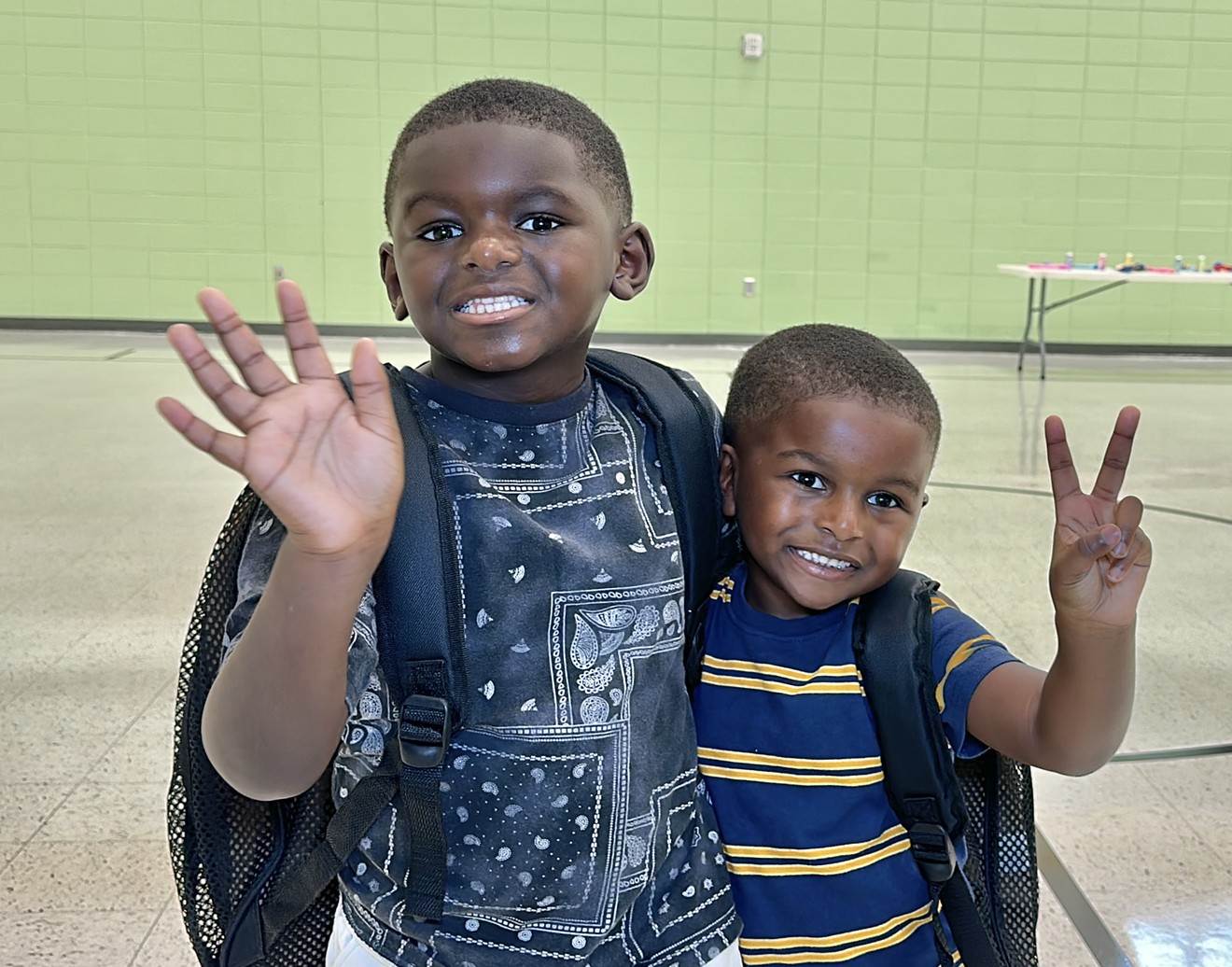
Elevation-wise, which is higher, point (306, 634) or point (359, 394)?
point (359, 394)

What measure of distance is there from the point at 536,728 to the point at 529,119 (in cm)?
46

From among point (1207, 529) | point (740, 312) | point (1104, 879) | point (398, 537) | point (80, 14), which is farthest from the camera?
point (740, 312)

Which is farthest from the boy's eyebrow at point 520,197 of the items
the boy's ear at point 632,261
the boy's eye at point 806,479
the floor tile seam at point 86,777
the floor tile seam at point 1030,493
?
the floor tile seam at point 1030,493

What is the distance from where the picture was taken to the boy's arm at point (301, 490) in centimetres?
74

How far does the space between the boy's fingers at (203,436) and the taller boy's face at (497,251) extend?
0.92 ft

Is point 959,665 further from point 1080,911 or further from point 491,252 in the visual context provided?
point 1080,911

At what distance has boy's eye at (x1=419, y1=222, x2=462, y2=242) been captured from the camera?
3.26ft

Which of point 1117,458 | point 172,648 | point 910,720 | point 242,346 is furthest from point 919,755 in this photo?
point 172,648

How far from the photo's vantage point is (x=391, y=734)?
0.93 metres

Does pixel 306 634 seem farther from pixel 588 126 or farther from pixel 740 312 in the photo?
pixel 740 312

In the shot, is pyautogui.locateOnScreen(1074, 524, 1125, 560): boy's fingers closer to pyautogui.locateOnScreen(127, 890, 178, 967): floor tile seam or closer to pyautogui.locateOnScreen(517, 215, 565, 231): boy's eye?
pyautogui.locateOnScreen(517, 215, 565, 231): boy's eye

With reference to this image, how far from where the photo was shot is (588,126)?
1.06 meters

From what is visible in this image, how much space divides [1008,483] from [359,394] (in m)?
4.39

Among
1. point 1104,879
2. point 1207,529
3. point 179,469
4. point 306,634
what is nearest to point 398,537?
point 306,634
